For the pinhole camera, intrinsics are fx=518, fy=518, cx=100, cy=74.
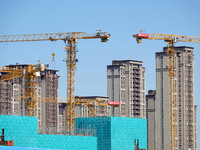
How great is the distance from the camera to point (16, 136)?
139m

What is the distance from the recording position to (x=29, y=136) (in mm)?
141750

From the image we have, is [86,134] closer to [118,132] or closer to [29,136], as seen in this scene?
[118,132]

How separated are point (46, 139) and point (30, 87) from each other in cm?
2620

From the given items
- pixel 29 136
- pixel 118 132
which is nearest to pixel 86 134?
pixel 118 132

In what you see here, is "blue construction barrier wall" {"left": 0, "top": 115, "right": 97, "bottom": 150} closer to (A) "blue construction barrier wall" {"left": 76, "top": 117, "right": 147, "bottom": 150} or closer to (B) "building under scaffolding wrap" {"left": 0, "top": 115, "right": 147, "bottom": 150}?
(B) "building under scaffolding wrap" {"left": 0, "top": 115, "right": 147, "bottom": 150}

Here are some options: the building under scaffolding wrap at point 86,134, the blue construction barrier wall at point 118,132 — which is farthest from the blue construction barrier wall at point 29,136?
the blue construction barrier wall at point 118,132

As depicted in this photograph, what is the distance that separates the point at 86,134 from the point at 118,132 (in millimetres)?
10208

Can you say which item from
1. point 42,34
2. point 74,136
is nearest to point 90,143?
point 74,136

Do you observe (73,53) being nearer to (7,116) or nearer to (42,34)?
(42,34)

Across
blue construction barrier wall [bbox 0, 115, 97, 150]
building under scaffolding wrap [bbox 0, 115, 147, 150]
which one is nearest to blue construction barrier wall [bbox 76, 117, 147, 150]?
building under scaffolding wrap [bbox 0, 115, 147, 150]

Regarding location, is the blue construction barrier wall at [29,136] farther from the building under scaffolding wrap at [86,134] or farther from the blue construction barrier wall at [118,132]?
the blue construction barrier wall at [118,132]

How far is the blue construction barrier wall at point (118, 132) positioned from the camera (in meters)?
164

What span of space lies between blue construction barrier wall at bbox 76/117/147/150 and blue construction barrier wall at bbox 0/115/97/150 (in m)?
13.4

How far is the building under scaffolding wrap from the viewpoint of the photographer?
140 m
